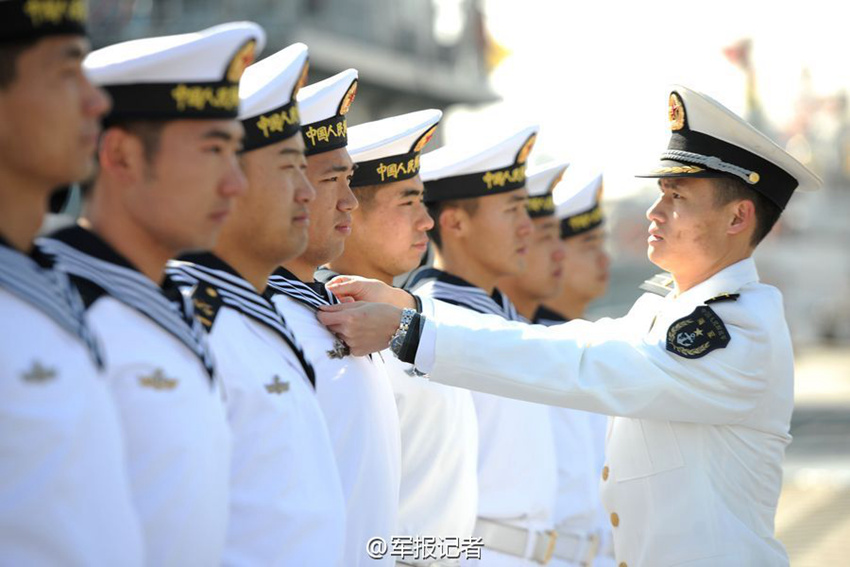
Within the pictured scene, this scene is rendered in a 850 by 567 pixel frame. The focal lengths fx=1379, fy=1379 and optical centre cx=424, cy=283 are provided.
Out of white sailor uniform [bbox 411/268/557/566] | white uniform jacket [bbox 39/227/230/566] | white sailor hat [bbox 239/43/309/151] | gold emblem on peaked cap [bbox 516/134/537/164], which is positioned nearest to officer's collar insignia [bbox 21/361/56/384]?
white uniform jacket [bbox 39/227/230/566]

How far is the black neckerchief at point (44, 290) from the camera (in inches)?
86.7

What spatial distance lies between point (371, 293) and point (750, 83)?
191ft

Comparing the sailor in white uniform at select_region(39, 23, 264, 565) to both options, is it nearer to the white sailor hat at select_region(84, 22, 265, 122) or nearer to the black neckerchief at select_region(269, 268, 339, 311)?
the white sailor hat at select_region(84, 22, 265, 122)

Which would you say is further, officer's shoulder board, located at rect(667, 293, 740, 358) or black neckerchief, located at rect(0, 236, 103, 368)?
officer's shoulder board, located at rect(667, 293, 740, 358)

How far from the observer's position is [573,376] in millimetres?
4039

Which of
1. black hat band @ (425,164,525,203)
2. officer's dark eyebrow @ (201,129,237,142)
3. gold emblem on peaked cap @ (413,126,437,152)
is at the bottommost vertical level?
black hat band @ (425,164,525,203)

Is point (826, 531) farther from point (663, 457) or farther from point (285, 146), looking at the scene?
point (285, 146)

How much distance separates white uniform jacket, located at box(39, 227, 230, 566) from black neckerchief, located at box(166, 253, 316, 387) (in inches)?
19.5

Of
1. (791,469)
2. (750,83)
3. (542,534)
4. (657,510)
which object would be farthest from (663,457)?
(750,83)

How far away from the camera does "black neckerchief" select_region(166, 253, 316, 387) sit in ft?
10.1

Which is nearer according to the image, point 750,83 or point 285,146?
point 285,146

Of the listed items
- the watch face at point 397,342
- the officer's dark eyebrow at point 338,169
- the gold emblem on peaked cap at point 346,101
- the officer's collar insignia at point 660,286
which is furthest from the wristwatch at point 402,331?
the officer's collar insignia at point 660,286

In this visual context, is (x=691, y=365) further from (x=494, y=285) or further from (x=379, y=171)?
(x=494, y=285)

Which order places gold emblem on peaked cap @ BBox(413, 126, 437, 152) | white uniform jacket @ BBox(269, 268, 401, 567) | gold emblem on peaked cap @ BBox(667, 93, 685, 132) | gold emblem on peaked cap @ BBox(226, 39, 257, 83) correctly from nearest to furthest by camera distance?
gold emblem on peaked cap @ BBox(226, 39, 257, 83)
white uniform jacket @ BBox(269, 268, 401, 567)
gold emblem on peaked cap @ BBox(667, 93, 685, 132)
gold emblem on peaked cap @ BBox(413, 126, 437, 152)
